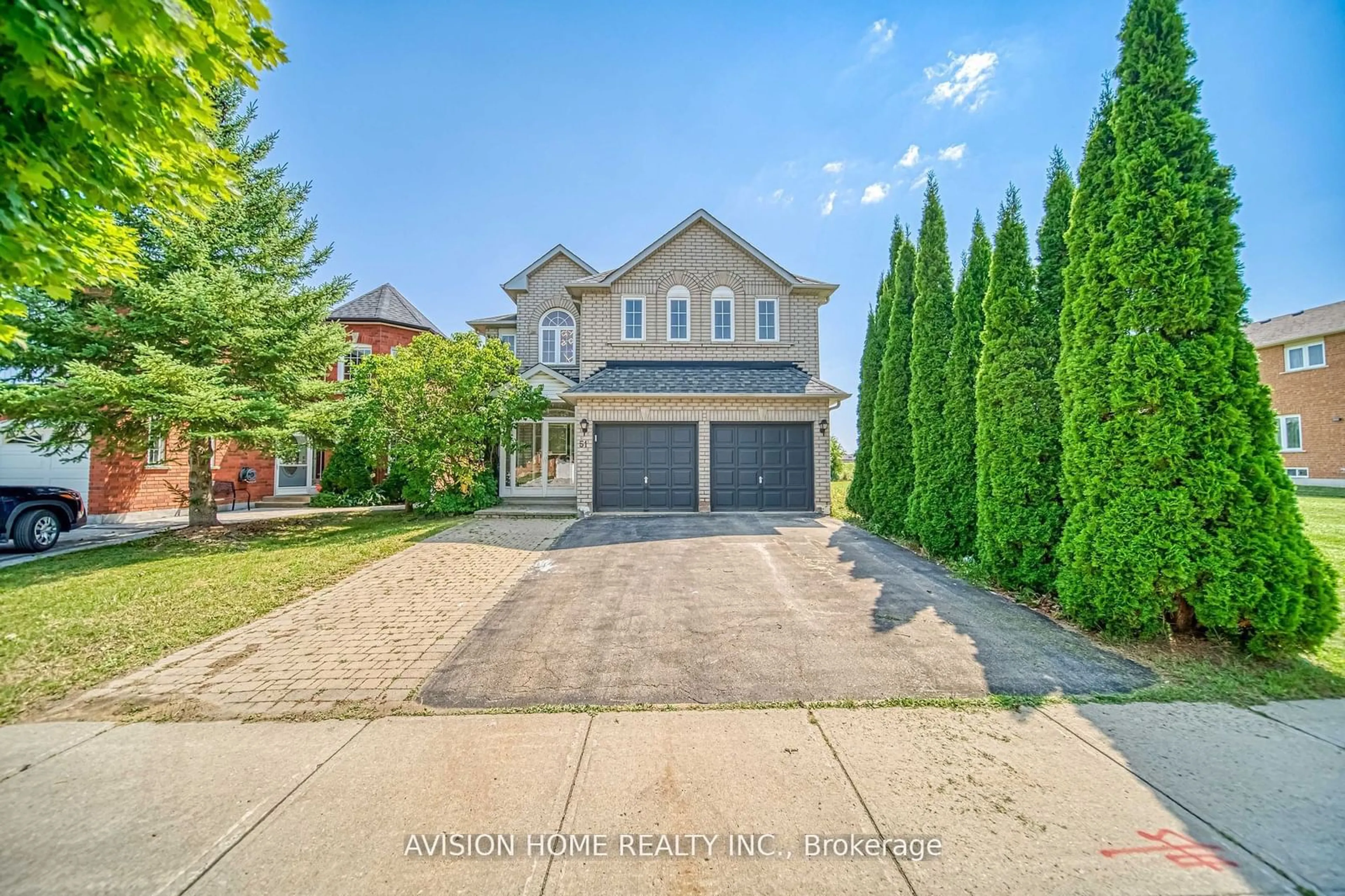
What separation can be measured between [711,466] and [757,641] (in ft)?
28.4

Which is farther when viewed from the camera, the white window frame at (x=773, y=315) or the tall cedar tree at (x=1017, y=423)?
the white window frame at (x=773, y=315)

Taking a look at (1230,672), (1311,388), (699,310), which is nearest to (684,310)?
(699,310)

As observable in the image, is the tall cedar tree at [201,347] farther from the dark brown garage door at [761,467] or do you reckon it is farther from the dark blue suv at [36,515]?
the dark brown garage door at [761,467]

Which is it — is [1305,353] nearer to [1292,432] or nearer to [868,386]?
[1292,432]

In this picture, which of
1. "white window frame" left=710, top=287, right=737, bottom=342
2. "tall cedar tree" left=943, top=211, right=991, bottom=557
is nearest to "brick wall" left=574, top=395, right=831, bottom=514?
"white window frame" left=710, top=287, right=737, bottom=342

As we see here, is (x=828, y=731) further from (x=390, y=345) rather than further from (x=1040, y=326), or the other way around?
(x=390, y=345)

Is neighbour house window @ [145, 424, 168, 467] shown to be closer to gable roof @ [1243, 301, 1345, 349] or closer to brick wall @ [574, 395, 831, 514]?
brick wall @ [574, 395, 831, 514]

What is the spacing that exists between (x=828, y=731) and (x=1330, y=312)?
1297 inches

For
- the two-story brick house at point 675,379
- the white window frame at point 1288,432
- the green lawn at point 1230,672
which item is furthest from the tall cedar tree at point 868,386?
the white window frame at point 1288,432

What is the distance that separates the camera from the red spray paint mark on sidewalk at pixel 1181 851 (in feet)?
6.73

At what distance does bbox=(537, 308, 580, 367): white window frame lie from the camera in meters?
17.8

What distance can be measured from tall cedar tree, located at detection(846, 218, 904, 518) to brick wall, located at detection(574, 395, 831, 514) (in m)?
0.80

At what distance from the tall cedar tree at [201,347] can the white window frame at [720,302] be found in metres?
10.1

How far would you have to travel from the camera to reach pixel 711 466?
1305cm
